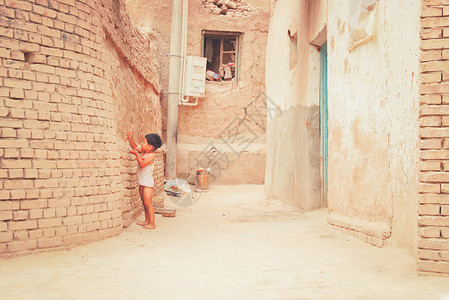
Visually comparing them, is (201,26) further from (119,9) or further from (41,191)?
(41,191)

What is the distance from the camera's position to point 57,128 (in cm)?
337

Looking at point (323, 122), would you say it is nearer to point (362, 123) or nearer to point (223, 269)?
point (362, 123)

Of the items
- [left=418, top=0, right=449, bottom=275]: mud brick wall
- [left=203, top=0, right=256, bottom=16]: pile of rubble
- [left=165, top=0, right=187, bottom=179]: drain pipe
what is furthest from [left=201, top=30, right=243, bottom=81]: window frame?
[left=418, top=0, right=449, bottom=275]: mud brick wall

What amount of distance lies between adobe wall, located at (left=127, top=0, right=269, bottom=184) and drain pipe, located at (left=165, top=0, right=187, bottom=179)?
0.35m

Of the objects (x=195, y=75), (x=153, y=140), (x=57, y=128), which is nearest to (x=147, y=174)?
(x=153, y=140)

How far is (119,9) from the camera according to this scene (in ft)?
15.8

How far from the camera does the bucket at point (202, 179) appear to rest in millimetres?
10117

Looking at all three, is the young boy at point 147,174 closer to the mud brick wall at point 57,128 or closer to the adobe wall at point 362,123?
the mud brick wall at point 57,128

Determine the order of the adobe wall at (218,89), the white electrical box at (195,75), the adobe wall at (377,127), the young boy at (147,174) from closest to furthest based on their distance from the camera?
the adobe wall at (377,127), the young boy at (147,174), the white electrical box at (195,75), the adobe wall at (218,89)

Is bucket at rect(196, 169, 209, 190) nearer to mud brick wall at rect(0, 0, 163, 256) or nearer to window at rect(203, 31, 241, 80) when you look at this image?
window at rect(203, 31, 241, 80)

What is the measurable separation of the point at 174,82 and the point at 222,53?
205 centimetres

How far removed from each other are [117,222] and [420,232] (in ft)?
9.58

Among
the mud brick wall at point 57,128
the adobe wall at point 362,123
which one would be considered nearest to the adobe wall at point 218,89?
the adobe wall at point 362,123

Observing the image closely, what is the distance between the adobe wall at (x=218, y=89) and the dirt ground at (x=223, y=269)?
636 centimetres
